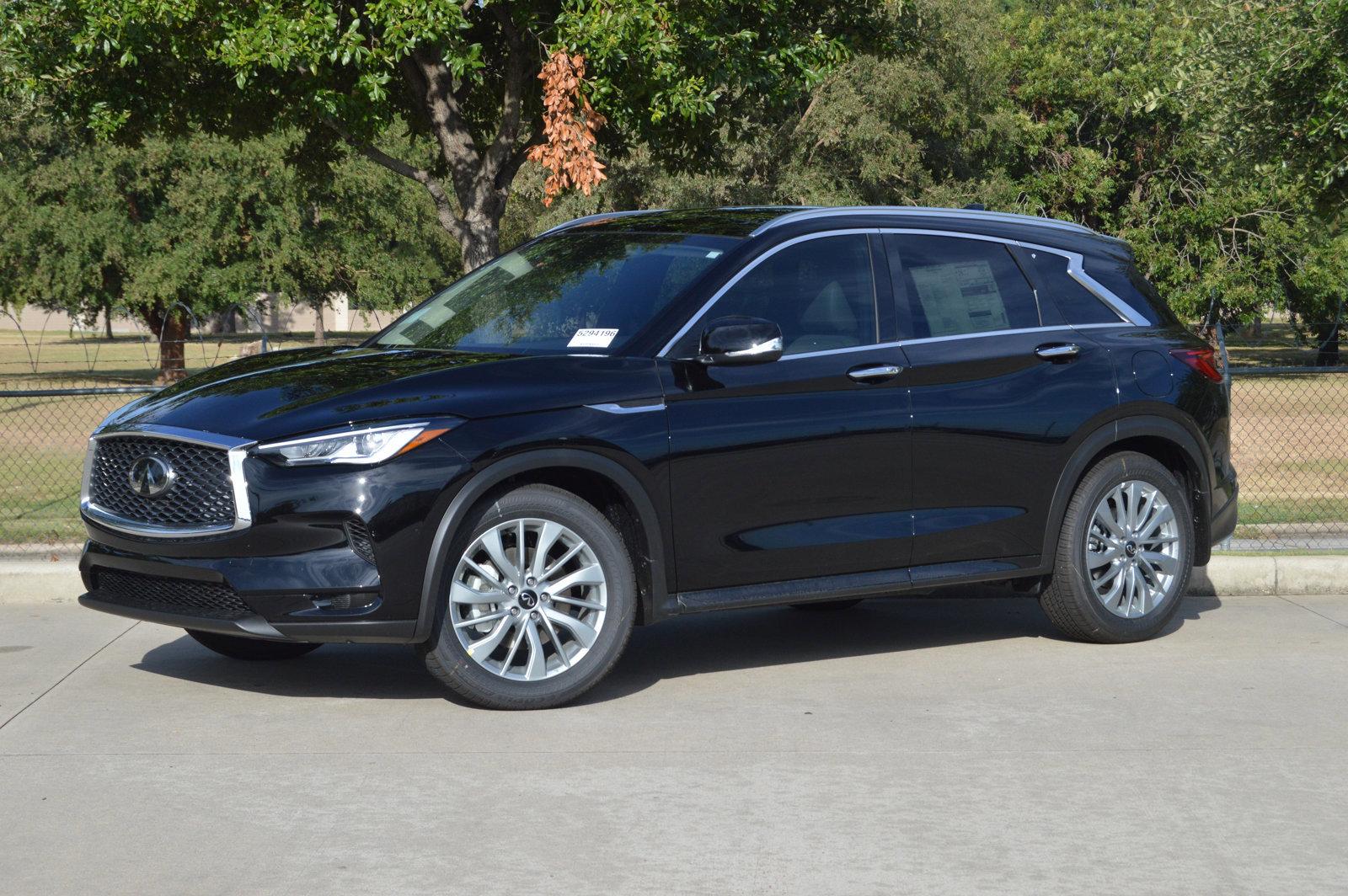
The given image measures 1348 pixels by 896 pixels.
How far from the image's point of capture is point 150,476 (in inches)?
247

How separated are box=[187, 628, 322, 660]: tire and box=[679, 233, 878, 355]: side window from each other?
2.47 meters

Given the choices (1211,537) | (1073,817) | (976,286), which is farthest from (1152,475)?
(1073,817)

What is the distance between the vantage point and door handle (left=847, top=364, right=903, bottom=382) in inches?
274

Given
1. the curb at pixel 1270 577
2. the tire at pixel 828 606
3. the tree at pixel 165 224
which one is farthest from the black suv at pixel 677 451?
the tree at pixel 165 224

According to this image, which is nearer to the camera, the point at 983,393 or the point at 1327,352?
the point at 983,393

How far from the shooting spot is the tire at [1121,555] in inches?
302

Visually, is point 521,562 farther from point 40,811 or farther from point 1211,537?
point 1211,537

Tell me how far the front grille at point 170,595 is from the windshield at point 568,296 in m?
1.48

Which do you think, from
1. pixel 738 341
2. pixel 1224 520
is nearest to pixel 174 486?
pixel 738 341

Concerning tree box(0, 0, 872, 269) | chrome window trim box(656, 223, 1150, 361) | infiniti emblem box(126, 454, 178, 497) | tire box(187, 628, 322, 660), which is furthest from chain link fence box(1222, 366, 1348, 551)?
infiniti emblem box(126, 454, 178, 497)

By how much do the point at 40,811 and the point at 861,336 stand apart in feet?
12.3

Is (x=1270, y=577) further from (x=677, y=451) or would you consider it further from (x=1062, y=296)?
(x=677, y=451)

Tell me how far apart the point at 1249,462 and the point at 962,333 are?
11.7 m

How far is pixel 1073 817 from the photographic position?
5.07 meters
